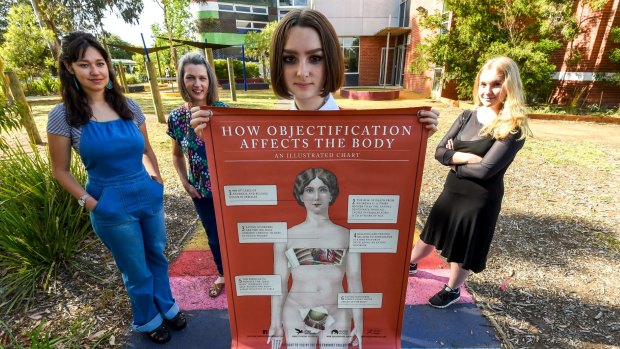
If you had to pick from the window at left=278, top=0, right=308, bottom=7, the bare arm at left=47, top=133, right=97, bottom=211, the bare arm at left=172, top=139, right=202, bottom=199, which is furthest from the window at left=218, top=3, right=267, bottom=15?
the bare arm at left=47, top=133, right=97, bottom=211

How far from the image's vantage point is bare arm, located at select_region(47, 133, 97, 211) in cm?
172

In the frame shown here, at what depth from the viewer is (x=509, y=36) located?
10.6 m

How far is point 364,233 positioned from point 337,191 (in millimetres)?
224

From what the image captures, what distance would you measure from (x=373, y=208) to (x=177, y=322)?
5.87 feet

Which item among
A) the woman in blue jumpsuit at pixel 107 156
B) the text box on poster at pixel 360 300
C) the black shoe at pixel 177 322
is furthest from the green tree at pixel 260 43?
the text box on poster at pixel 360 300

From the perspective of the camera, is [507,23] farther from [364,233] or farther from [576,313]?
[364,233]

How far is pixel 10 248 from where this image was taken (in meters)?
2.67

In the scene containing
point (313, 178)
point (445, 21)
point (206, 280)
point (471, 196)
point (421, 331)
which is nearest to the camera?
point (313, 178)

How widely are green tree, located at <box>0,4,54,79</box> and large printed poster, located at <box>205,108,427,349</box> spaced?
19413 millimetres

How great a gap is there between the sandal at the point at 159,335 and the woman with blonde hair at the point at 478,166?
77.7 inches

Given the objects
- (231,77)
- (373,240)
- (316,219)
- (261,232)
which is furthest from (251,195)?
(231,77)

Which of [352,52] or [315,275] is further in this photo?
[352,52]

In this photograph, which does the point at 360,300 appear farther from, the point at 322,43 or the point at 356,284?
the point at 322,43

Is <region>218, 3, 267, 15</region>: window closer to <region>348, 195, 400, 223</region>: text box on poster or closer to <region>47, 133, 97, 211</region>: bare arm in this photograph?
<region>47, 133, 97, 211</region>: bare arm
